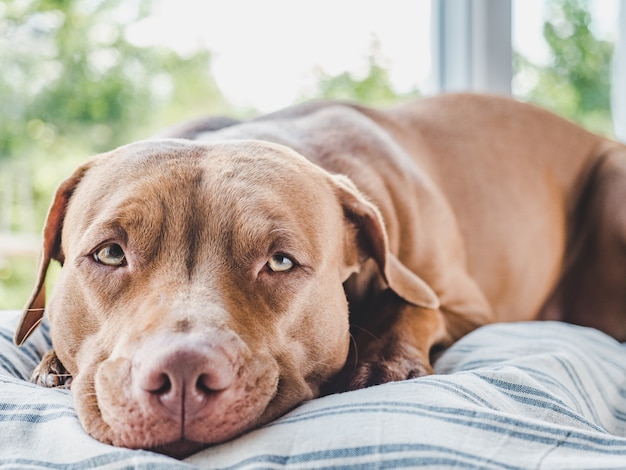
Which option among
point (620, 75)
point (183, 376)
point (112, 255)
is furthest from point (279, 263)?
point (620, 75)

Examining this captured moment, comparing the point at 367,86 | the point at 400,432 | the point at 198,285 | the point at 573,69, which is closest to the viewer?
the point at 400,432

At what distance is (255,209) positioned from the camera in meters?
1.61

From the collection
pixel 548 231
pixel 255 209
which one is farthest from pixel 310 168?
pixel 548 231

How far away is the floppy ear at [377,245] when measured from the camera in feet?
6.22

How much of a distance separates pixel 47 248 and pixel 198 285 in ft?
1.77

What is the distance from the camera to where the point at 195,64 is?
10.6ft

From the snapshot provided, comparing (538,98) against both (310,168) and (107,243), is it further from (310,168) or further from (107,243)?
(107,243)

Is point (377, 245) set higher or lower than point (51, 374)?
higher

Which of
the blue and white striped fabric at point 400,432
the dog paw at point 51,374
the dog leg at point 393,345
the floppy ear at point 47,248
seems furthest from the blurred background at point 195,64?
the blue and white striped fabric at point 400,432

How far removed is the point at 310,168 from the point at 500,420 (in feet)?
2.68

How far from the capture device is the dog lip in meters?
1.28

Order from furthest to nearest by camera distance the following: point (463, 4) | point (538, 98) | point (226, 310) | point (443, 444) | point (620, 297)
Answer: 1. point (538, 98)
2. point (463, 4)
3. point (620, 297)
4. point (226, 310)
5. point (443, 444)

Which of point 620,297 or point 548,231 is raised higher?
point 548,231

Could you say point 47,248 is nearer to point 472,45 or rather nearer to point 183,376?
point 183,376
